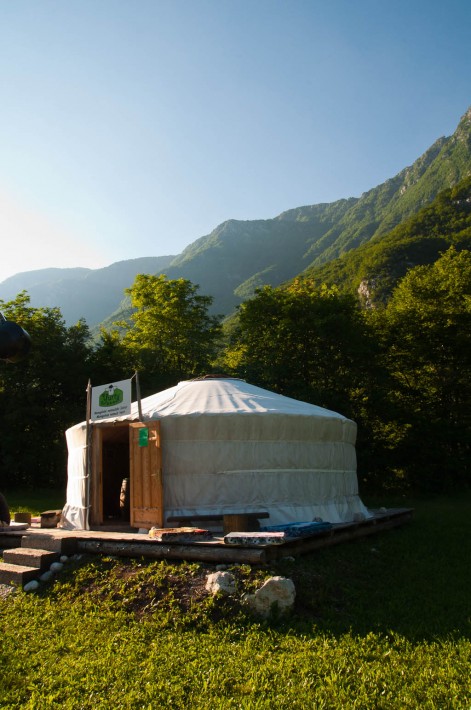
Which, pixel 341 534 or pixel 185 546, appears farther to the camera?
pixel 341 534

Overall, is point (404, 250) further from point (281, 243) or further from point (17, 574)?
point (281, 243)

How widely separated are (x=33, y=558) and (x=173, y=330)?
50.7 ft

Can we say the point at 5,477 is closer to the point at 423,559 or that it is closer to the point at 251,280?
the point at 423,559

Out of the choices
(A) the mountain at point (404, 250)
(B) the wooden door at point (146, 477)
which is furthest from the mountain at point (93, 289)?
(B) the wooden door at point (146, 477)

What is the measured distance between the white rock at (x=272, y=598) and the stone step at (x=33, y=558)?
6.99 ft

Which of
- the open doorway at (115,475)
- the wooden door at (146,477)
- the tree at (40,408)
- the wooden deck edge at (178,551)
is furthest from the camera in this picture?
the tree at (40,408)

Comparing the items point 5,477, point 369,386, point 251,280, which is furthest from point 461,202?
point 5,477

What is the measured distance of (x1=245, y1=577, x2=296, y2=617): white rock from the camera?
4.03m

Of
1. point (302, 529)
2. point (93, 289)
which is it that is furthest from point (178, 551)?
point (93, 289)

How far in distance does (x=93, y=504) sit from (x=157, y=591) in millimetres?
3184

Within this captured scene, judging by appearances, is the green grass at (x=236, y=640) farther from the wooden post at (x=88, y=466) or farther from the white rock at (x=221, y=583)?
the wooden post at (x=88, y=466)

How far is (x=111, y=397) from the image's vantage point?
7344 millimetres

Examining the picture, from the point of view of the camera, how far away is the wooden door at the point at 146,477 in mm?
6598

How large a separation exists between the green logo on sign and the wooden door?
0.41m
